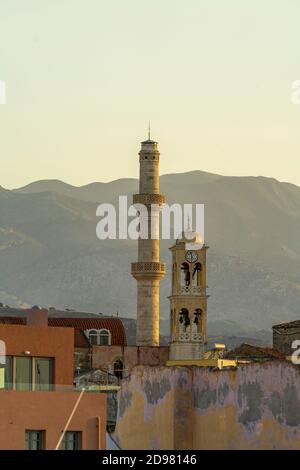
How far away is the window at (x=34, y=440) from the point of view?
38.2 metres

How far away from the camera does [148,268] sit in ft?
365

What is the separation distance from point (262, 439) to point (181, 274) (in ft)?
205

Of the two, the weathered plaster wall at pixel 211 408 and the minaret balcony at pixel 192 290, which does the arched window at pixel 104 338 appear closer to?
the minaret balcony at pixel 192 290

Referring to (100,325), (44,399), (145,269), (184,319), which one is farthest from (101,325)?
(44,399)

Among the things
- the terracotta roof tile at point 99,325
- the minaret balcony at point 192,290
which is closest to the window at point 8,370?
the minaret balcony at point 192,290

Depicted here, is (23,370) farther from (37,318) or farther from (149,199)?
(149,199)

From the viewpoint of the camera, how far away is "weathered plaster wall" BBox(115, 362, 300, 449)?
4019 cm

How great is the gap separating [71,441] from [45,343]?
141 inches

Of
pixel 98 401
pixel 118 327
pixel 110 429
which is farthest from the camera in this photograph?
pixel 118 327

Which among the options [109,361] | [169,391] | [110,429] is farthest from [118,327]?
[169,391]

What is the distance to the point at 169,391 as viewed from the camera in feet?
144

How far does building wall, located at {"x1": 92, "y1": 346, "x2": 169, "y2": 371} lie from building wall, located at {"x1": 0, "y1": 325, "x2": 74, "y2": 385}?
62563mm

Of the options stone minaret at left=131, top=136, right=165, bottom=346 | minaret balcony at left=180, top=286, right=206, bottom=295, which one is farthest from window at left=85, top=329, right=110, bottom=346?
minaret balcony at left=180, top=286, right=206, bottom=295
